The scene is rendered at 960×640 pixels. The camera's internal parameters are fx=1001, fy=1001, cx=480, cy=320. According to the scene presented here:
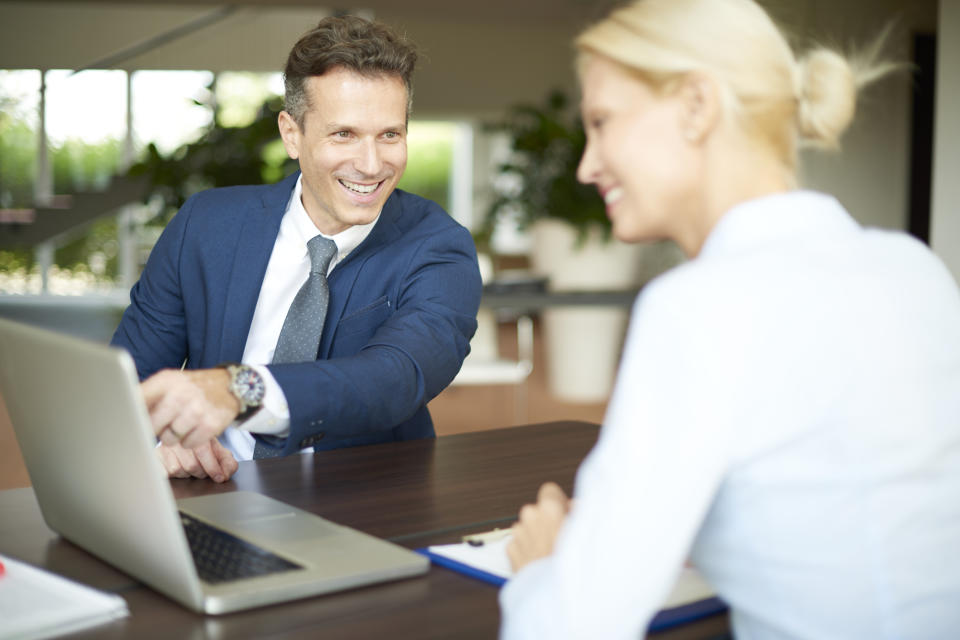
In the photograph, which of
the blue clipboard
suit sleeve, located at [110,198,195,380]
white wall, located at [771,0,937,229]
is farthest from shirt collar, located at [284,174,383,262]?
white wall, located at [771,0,937,229]

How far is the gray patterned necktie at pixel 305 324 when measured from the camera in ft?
6.22

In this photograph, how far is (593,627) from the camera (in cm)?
75

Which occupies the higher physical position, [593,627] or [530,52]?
[530,52]

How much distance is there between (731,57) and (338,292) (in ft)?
3.93

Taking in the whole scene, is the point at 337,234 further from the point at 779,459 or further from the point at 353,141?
the point at 779,459

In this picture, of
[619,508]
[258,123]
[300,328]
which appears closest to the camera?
[619,508]

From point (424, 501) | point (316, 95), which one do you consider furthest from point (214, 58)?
point (424, 501)

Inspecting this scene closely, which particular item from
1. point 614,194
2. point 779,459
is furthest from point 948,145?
point 779,459

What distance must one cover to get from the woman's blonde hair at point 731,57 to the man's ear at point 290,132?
47.2 inches

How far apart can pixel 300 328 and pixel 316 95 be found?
1.52ft

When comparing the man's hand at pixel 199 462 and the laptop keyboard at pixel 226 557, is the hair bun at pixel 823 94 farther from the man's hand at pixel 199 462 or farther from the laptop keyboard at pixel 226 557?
the man's hand at pixel 199 462

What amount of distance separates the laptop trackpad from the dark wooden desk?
5 cm

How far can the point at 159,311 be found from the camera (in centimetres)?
206

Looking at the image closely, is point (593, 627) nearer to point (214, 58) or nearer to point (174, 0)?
point (174, 0)
